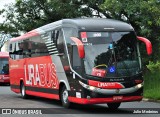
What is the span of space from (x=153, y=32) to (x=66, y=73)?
9.65m

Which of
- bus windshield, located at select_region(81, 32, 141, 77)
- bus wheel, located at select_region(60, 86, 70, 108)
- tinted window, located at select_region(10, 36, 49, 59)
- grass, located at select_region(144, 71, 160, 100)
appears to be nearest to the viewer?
bus windshield, located at select_region(81, 32, 141, 77)

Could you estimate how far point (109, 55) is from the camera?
14602 mm

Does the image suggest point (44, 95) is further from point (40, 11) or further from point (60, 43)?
point (40, 11)

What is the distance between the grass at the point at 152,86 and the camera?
69.9ft

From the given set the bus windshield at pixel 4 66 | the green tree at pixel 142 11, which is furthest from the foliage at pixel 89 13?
the bus windshield at pixel 4 66

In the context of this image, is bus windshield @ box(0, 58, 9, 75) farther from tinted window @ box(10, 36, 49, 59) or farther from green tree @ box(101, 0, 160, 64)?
green tree @ box(101, 0, 160, 64)

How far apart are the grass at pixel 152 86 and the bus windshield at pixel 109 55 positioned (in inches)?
239

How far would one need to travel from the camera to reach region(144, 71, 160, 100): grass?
69.9 feet

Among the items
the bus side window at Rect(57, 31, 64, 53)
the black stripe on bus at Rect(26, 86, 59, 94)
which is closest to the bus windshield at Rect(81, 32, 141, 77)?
the bus side window at Rect(57, 31, 64, 53)

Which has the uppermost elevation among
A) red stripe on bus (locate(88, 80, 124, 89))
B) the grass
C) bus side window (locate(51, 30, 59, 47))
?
bus side window (locate(51, 30, 59, 47))

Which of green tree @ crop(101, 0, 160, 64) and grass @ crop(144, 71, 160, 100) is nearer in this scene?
grass @ crop(144, 71, 160, 100)

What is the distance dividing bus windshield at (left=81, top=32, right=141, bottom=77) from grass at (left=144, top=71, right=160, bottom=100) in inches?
239

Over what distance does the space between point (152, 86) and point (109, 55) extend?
35.9ft

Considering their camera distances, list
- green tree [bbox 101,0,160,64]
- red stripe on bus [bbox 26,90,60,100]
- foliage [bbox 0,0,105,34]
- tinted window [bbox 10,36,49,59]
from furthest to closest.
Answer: foliage [bbox 0,0,105,34], green tree [bbox 101,0,160,64], tinted window [bbox 10,36,49,59], red stripe on bus [bbox 26,90,60,100]
